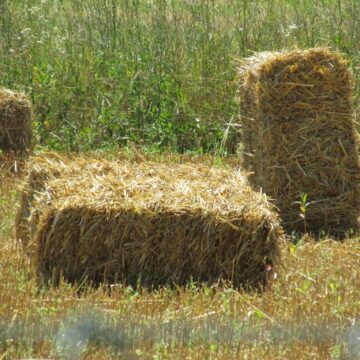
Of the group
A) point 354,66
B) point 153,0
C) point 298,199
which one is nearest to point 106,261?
point 298,199

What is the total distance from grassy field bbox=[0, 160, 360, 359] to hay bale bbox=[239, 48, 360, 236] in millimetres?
962

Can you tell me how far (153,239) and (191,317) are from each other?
31.1 inches

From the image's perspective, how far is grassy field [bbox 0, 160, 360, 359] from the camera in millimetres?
4125

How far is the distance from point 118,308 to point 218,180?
149 cm

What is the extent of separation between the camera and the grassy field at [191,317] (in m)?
4.12

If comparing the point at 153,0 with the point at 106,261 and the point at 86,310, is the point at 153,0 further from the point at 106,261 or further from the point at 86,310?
the point at 86,310

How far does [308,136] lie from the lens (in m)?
7.31

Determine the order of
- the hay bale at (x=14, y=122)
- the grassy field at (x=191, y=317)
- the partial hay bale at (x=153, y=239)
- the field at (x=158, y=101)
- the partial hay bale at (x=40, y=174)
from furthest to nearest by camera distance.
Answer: the hay bale at (x=14, y=122) → the partial hay bale at (x=40, y=174) → the partial hay bale at (x=153, y=239) → the field at (x=158, y=101) → the grassy field at (x=191, y=317)

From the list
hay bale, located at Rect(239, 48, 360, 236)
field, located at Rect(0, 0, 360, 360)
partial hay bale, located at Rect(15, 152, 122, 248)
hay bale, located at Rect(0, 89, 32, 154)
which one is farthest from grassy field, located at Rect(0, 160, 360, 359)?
hay bale, located at Rect(0, 89, 32, 154)

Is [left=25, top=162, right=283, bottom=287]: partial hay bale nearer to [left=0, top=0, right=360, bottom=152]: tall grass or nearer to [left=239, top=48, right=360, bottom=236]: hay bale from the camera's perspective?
[left=239, top=48, right=360, bottom=236]: hay bale

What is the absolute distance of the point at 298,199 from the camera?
7.30m

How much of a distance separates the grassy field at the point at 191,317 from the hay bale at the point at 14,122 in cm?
292

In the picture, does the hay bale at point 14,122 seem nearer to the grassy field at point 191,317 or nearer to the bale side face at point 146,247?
the grassy field at point 191,317

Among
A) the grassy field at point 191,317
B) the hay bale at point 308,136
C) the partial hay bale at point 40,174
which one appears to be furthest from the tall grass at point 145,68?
the grassy field at point 191,317
